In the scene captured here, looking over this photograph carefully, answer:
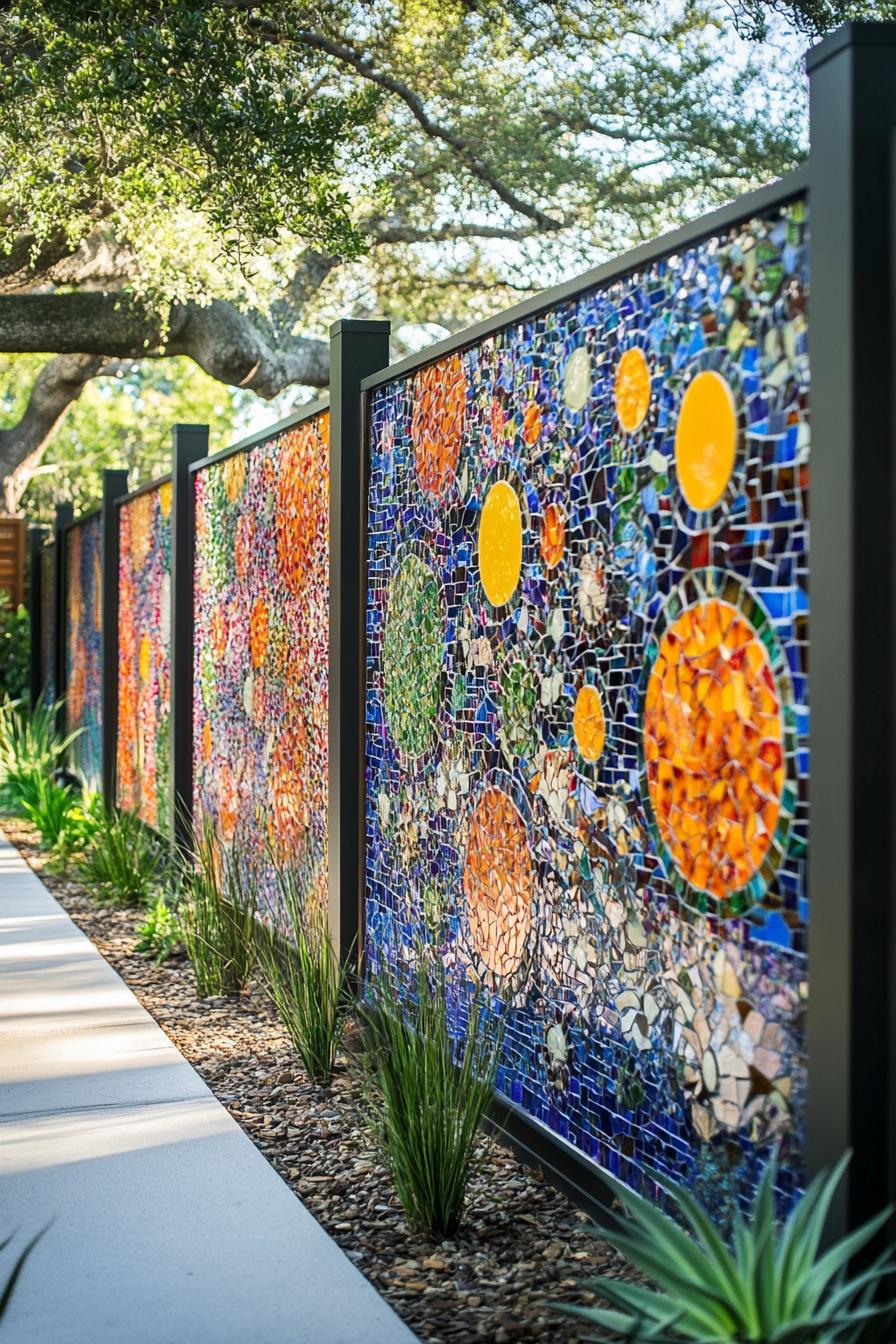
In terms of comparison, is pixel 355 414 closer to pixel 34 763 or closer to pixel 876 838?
pixel 876 838

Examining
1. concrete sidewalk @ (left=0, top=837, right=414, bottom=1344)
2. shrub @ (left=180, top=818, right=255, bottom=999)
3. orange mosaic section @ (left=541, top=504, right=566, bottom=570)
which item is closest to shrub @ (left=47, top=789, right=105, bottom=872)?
shrub @ (left=180, top=818, right=255, bottom=999)

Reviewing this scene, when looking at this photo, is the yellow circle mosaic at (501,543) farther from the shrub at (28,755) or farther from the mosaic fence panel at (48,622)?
the mosaic fence panel at (48,622)

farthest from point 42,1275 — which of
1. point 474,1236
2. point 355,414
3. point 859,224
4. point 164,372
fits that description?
point 164,372

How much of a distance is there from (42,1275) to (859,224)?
8.60 feet

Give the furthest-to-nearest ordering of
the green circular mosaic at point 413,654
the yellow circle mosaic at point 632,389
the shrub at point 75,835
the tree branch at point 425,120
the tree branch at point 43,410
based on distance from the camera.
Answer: the tree branch at point 43,410, the tree branch at point 425,120, the shrub at point 75,835, the green circular mosaic at point 413,654, the yellow circle mosaic at point 632,389

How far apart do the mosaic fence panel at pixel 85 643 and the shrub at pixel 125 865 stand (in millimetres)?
2622

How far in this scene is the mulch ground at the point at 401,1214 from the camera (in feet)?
10.1

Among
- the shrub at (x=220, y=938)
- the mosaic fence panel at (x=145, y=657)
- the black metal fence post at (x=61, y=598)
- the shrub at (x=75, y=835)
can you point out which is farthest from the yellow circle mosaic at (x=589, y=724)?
the black metal fence post at (x=61, y=598)

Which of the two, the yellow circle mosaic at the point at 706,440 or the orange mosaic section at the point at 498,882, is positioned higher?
the yellow circle mosaic at the point at 706,440

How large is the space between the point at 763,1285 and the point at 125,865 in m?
6.09

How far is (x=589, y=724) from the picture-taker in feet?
11.3

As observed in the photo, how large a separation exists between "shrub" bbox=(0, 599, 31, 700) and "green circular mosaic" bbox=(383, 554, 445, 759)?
13.0 meters

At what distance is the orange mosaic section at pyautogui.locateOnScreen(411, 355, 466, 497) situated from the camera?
4324mm

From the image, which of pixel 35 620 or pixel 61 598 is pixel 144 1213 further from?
pixel 35 620
